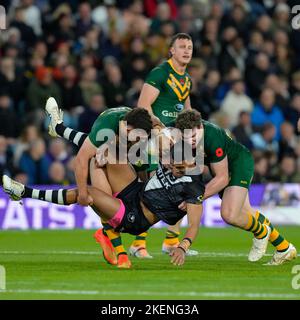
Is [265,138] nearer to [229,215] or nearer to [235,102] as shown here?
[235,102]

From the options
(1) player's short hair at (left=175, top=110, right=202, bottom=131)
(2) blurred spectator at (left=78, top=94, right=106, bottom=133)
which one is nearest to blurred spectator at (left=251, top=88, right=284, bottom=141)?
(2) blurred spectator at (left=78, top=94, right=106, bottom=133)

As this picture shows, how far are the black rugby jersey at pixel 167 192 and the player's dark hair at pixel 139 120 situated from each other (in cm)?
62

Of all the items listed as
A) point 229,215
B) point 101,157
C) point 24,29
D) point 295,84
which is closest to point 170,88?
point 101,157

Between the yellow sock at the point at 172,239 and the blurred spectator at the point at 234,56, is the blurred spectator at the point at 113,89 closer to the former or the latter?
the blurred spectator at the point at 234,56

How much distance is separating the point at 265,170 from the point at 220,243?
4.70 m

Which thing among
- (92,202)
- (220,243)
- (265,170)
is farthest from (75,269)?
(265,170)

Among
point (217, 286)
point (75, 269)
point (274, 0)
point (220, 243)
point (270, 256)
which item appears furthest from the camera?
point (274, 0)

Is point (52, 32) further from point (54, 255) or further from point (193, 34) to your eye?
point (54, 255)

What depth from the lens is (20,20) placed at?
A: 70.9ft

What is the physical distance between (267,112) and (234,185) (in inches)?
384

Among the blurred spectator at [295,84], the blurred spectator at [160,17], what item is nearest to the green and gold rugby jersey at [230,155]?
the blurred spectator at [160,17]

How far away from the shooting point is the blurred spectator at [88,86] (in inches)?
822

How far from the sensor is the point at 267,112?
73.4 feet

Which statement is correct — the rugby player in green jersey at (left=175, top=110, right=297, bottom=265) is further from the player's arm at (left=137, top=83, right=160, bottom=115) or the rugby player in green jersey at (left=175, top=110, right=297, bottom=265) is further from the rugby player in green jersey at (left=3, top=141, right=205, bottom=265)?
the player's arm at (left=137, top=83, right=160, bottom=115)
